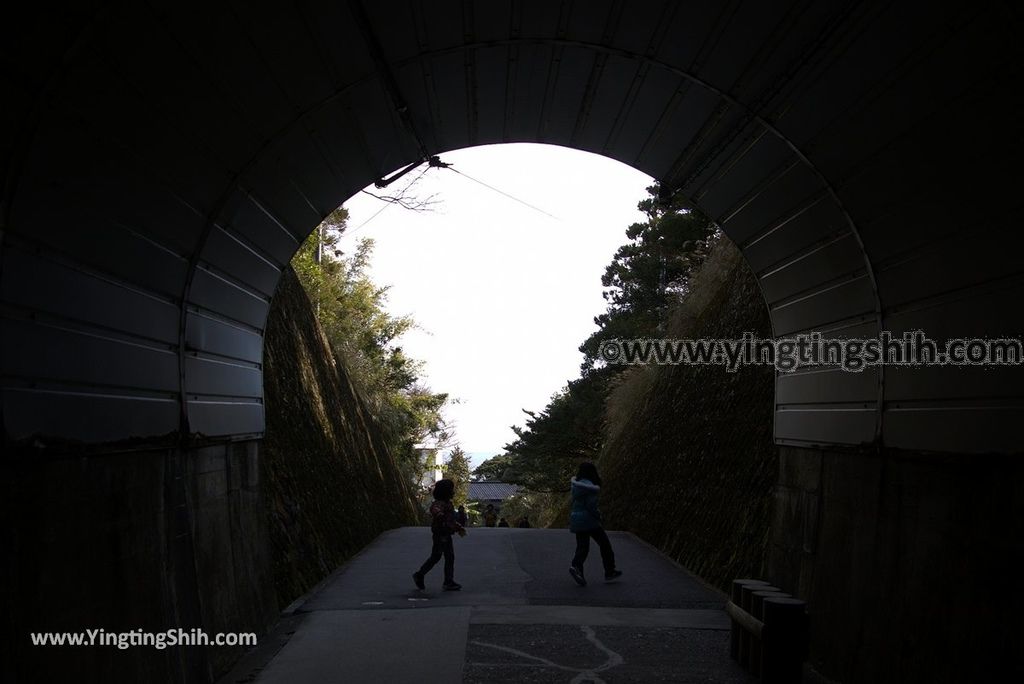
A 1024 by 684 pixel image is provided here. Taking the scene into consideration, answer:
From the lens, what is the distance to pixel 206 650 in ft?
22.4

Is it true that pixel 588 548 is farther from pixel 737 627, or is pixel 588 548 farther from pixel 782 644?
pixel 782 644

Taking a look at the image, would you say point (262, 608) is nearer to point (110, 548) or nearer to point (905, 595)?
point (110, 548)

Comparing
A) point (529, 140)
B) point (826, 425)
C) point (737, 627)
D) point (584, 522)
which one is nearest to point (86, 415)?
point (737, 627)

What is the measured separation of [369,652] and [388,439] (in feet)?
77.5

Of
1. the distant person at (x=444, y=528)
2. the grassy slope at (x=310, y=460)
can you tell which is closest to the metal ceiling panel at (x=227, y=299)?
the grassy slope at (x=310, y=460)

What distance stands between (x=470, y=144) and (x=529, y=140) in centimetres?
64

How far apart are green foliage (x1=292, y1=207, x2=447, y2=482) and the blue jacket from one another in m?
15.1

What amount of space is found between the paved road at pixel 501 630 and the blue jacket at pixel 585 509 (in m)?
0.77

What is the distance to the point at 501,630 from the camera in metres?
8.94

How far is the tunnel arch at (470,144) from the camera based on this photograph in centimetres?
478

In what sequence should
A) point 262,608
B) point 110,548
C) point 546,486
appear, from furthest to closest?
point 546,486 < point 262,608 < point 110,548

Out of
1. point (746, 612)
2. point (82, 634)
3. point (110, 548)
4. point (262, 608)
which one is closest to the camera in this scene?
point (82, 634)

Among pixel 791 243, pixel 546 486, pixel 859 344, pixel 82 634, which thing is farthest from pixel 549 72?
pixel 546 486

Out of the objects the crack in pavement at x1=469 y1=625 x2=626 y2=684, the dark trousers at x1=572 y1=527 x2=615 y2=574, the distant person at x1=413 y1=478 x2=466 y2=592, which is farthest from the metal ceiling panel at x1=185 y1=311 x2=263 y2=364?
the dark trousers at x1=572 y1=527 x2=615 y2=574
